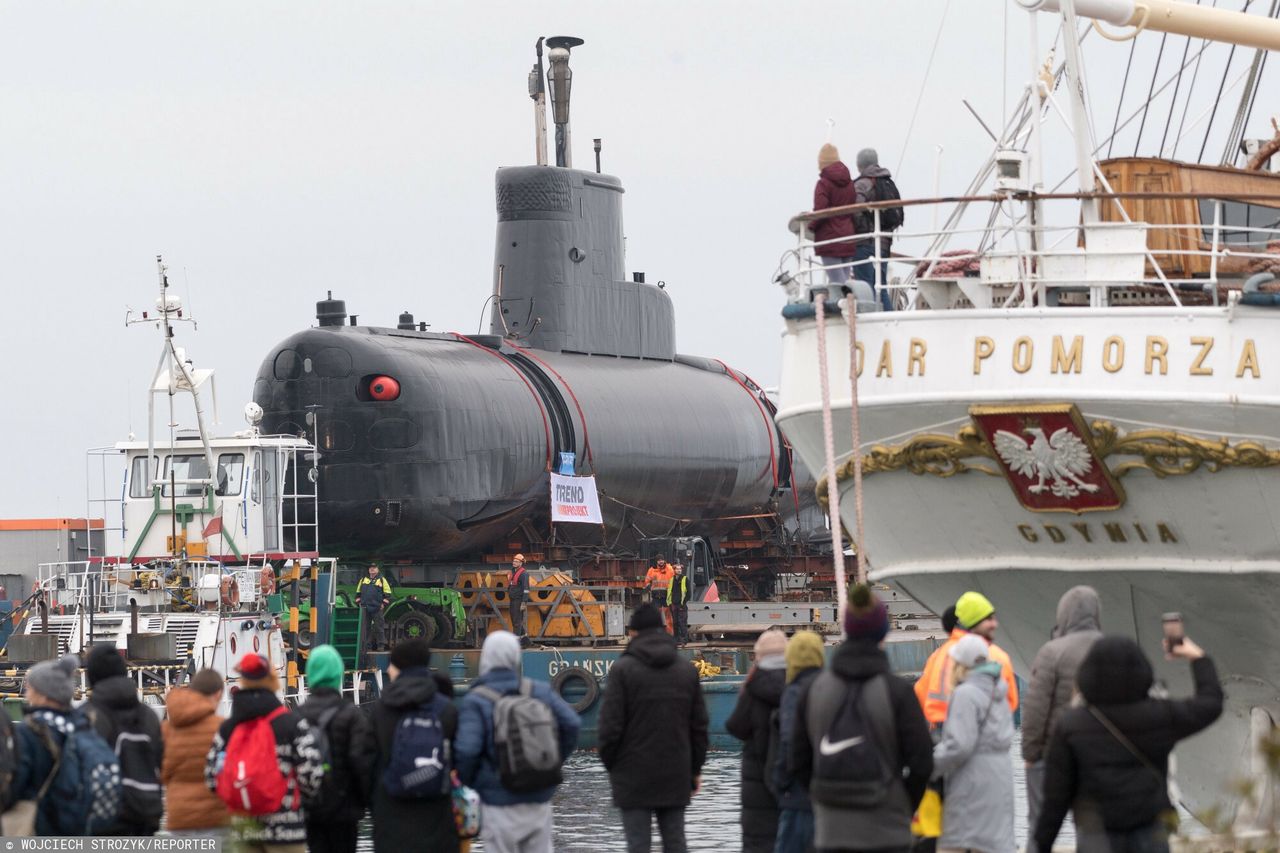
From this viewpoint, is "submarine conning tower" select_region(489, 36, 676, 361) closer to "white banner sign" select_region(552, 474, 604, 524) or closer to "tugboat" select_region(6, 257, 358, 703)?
"white banner sign" select_region(552, 474, 604, 524)

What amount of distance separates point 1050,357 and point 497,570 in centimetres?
1959

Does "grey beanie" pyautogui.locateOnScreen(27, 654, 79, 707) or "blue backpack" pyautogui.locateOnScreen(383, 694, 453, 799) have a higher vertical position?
"grey beanie" pyautogui.locateOnScreen(27, 654, 79, 707)

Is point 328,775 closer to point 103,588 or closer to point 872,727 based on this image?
point 872,727

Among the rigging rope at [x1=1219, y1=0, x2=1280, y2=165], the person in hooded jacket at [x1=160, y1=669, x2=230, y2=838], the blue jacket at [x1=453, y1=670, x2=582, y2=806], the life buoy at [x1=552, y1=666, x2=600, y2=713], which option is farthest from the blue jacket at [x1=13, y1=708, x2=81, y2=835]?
the life buoy at [x1=552, y1=666, x2=600, y2=713]

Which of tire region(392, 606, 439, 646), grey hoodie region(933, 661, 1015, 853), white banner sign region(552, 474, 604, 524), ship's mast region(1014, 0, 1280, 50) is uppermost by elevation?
ship's mast region(1014, 0, 1280, 50)

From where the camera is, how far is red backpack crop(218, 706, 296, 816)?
10828 millimetres

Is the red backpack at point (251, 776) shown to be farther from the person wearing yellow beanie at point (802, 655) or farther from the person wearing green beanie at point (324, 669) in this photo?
the person wearing yellow beanie at point (802, 655)

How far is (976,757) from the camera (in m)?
11.5

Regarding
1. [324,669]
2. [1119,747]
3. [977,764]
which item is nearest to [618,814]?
[977,764]

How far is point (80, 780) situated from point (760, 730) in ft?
11.6

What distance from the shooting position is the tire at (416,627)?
105 ft

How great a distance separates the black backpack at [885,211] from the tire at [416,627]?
15.0 m

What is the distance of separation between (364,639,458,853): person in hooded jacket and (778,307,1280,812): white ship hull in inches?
248

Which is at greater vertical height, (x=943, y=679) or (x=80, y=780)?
(x=943, y=679)
